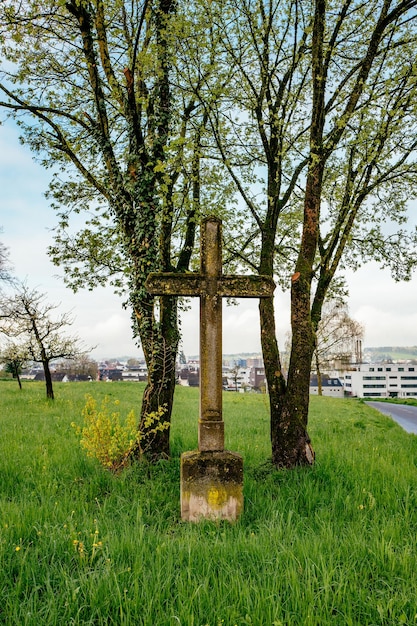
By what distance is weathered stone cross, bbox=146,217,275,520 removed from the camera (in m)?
4.98

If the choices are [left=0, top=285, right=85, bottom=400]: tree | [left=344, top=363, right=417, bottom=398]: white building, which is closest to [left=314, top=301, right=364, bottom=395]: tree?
[left=0, top=285, right=85, bottom=400]: tree

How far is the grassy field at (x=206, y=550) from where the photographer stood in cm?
279

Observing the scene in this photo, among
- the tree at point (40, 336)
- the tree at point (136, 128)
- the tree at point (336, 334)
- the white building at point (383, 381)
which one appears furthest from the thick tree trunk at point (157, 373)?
the white building at point (383, 381)

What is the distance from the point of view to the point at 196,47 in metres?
7.31

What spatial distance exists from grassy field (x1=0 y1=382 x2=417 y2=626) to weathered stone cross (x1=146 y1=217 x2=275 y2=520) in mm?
1031

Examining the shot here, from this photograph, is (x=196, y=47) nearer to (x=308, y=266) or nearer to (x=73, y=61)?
(x=73, y=61)

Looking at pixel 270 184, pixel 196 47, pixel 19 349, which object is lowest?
pixel 19 349

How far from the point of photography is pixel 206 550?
11.6 ft

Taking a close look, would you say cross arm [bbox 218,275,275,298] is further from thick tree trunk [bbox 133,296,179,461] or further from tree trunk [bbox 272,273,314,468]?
thick tree trunk [bbox 133,296,179,461]

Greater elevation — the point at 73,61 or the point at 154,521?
the point at 73,61

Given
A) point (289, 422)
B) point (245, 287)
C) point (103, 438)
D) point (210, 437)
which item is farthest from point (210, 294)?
point (103, 438)

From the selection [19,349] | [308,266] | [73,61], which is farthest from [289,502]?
[19,349]

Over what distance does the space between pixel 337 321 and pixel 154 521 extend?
1397 inches

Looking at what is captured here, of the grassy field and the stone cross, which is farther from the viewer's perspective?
the stone cross
